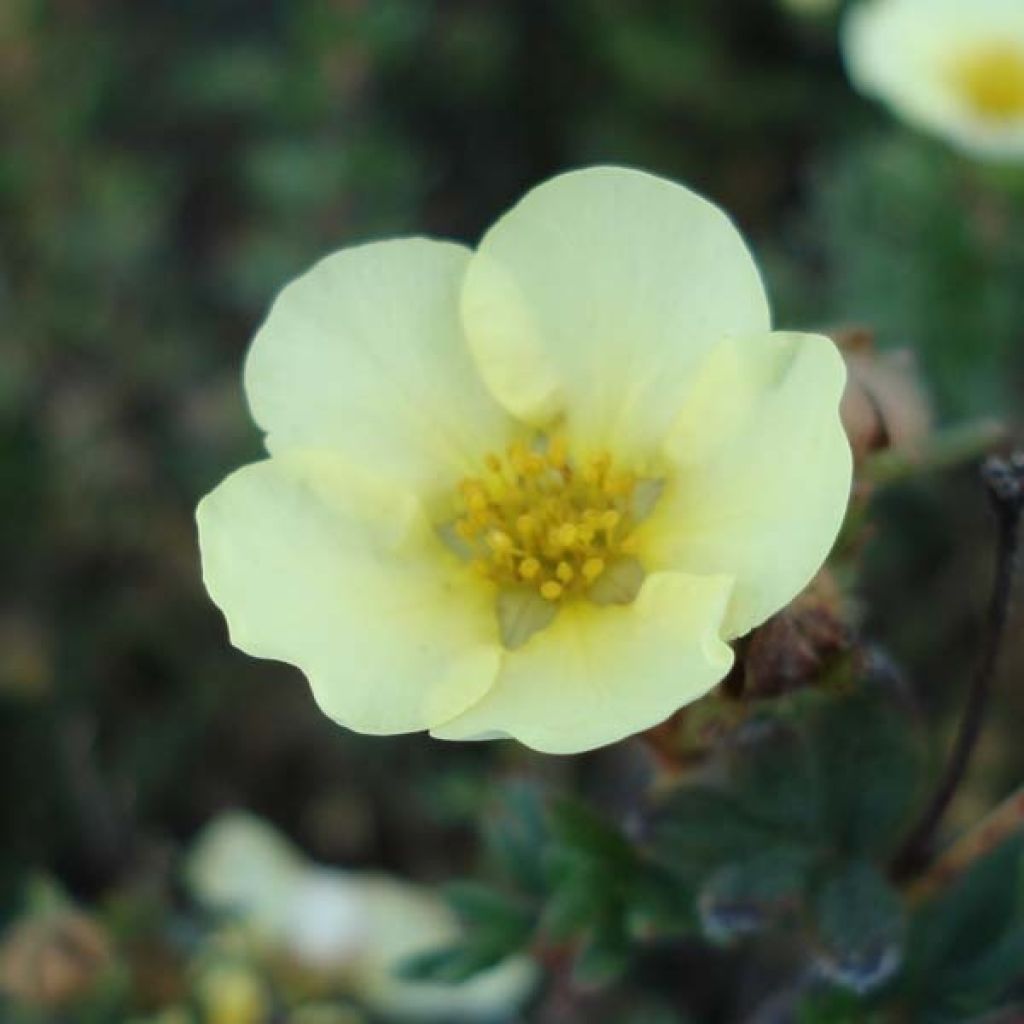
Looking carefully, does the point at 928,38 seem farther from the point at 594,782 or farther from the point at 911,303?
the point at 594,782

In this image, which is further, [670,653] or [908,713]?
[908,713]

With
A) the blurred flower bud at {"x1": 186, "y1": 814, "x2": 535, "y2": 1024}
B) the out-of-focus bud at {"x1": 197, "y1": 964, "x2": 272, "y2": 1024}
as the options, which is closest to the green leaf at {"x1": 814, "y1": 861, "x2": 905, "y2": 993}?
the out-of-focus bud at {"x1": 197, "y1": 964, "x2": 272, "y2": 1024}

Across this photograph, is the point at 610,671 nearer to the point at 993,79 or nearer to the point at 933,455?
the point at 933,455

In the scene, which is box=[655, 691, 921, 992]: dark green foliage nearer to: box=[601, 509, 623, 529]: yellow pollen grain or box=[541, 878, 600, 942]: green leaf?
box=[541, 878, 600, 942]: green leaf

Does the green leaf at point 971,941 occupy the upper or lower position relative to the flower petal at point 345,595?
lower

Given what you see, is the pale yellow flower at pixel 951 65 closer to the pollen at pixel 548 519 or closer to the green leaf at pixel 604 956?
the pollen at pixel 548 519

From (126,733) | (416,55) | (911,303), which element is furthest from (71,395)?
(911,303)

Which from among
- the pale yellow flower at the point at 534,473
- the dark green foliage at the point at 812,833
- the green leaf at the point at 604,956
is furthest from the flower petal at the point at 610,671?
the green leaf at the point at 604,956

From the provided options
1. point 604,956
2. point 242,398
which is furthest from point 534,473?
point 242,398
